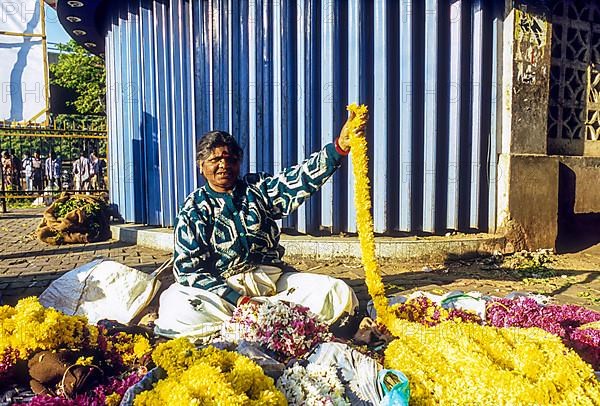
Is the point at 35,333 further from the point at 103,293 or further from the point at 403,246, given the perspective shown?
the point at 403,246

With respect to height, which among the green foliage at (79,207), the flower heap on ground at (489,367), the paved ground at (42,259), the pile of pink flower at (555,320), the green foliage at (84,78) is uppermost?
the green foliage at (84,78)

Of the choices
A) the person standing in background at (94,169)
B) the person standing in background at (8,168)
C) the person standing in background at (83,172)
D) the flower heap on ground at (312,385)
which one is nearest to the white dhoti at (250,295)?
the flower heap on ground at (312,385)

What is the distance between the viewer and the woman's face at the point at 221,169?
3.15m

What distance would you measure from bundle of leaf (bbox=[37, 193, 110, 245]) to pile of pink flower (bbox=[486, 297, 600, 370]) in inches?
240

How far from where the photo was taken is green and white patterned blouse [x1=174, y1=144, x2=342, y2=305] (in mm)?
3092

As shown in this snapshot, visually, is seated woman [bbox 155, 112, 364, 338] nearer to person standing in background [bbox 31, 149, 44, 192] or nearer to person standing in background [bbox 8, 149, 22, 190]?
person standing in background [bbox 8, 149, 22, 190]

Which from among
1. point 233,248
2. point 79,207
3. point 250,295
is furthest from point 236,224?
point 79,207

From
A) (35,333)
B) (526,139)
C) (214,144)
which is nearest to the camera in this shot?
(35,333)

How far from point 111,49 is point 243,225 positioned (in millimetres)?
5798

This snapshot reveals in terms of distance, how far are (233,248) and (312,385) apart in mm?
1375

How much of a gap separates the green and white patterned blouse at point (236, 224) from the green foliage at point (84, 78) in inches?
752

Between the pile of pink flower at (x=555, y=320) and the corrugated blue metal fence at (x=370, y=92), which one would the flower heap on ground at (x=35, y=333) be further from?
the corrugated blue metal fence at (x=370, y=92)

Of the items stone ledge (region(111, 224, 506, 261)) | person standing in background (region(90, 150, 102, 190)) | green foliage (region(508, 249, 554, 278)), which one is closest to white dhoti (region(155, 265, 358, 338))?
stone ledge (region(111, 224, 506, 261))

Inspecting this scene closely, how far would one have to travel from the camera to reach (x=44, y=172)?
16.4m
